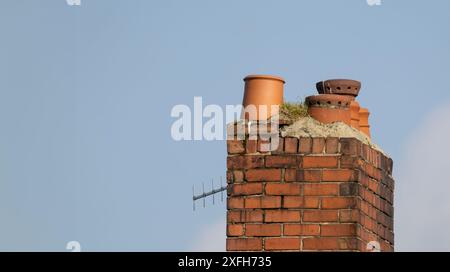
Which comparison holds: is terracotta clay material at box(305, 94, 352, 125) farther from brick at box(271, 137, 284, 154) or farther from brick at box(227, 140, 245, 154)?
brick at box(227, 140, 245, 154)

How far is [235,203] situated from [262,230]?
0.28 m

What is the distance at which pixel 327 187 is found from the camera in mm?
9805

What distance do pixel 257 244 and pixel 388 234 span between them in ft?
3.54

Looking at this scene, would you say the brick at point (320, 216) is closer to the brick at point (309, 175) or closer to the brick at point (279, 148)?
the brick at point (309, 175)

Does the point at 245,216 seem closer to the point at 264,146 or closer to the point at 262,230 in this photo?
the point at 262,230

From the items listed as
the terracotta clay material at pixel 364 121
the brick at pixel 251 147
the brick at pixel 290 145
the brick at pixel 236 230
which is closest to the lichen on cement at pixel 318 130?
the brick at pixel 290 145

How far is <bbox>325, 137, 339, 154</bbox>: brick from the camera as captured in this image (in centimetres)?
988

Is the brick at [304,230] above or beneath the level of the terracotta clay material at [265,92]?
beneath

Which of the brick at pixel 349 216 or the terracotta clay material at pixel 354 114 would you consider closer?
the brick at pixel 349 216

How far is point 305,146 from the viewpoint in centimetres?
991

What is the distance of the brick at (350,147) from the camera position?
32.3 feet

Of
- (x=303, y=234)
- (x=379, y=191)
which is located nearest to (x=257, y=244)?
(x=303, y=234)

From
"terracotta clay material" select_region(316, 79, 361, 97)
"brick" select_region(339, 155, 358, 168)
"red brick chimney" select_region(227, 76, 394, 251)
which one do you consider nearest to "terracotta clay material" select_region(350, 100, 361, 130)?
"terracotta clay material" select_region(316, 79, 361, 97)

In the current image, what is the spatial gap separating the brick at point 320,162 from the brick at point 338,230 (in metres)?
0.40
